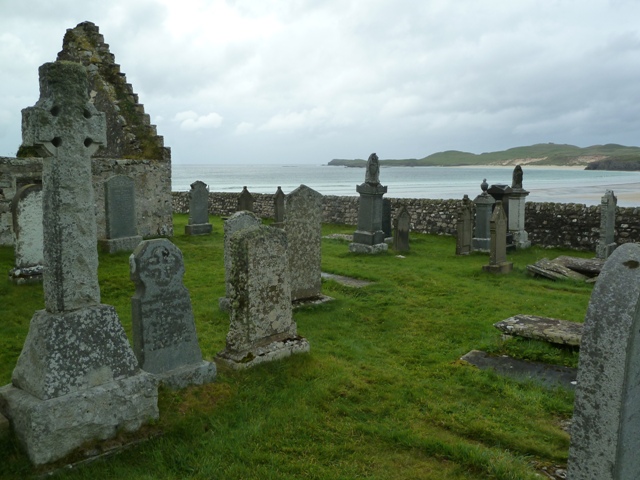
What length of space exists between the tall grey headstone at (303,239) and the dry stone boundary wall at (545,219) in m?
10.4

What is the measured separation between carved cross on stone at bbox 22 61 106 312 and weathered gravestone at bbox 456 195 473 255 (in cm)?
1221

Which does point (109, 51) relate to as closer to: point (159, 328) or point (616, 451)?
point (159, 328)

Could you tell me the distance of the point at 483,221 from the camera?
15.4m

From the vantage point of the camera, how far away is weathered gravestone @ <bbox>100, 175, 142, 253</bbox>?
42.9 ft

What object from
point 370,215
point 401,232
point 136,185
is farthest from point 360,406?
point 136,185

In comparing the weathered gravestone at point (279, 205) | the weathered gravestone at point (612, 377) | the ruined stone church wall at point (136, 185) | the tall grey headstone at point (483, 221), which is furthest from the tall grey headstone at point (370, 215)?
the weathered gravestone at point (612, 377)

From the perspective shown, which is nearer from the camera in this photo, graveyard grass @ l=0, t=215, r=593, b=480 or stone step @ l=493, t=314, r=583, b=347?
graveyard grass @ l=0, t=215, r=593, b=480

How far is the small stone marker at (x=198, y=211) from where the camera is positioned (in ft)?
58.3

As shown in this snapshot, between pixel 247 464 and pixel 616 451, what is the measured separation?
2.67 m

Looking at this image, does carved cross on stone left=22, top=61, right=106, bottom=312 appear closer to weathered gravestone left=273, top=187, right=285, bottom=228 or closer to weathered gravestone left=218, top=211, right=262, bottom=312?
weathered gravestone left=218, top=211, right=262, bottom=312

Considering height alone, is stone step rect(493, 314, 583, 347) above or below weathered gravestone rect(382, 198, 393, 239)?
below

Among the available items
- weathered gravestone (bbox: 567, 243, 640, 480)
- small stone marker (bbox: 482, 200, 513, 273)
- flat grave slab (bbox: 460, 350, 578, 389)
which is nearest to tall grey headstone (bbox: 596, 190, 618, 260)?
small stone marker (bbox: 482, 200, 513, 273)

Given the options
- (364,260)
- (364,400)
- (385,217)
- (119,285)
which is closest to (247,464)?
(364,400)

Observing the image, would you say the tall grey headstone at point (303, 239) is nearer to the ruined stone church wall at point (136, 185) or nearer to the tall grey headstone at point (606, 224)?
the ruined stone church wall at point (136, 185)
